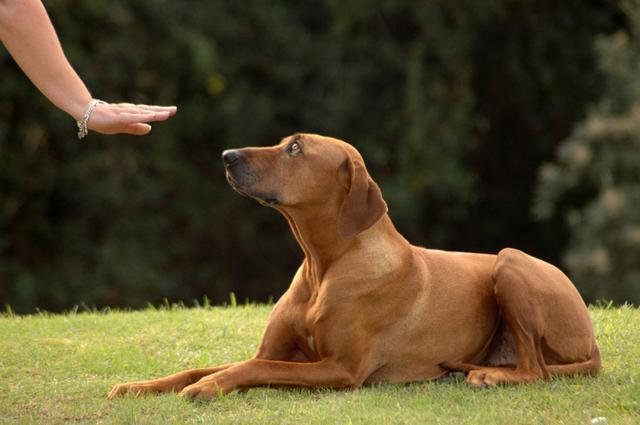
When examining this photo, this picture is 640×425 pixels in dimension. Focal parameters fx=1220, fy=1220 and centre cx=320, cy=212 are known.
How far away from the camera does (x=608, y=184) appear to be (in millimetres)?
17000

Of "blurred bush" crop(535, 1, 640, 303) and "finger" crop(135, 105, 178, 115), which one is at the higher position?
"finger" crop(135, 105, 178, 115)

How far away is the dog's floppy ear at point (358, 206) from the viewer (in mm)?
6531

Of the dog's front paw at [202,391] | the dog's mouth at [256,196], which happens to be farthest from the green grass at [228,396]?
the dog's mouth at [256,196]

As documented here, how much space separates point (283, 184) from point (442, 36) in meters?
14.5

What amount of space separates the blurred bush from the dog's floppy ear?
9994 millimetres

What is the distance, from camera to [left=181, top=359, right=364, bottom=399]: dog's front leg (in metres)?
6.29

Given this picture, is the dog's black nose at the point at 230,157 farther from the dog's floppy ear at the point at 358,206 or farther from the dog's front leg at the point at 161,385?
the dog's front leg at the point at 161,385

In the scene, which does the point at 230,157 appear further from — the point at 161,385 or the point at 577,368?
the point at 577,368

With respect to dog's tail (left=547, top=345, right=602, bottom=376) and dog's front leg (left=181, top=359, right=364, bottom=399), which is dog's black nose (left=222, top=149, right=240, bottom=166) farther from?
dog's tail (left=547, top=345, right=602, bottom=376)

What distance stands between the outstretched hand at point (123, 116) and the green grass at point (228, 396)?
1.39 m

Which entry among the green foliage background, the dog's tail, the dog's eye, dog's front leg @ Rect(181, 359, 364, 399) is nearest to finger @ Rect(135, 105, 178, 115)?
the dog's eye

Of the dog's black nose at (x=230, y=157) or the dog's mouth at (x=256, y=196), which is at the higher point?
the dog's black nose at (x=230, y=157)

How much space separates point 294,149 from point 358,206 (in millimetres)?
472

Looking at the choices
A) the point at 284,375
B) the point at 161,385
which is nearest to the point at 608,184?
the point at 284,375
